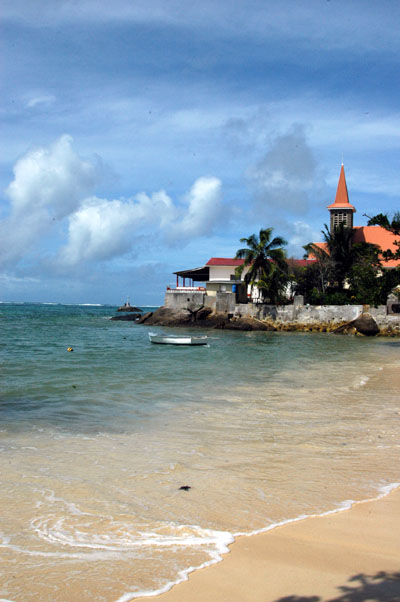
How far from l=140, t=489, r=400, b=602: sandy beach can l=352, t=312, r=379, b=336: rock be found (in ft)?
118

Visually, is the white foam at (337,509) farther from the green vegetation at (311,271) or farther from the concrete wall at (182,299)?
the concrete wall at (182,299)

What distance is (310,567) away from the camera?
360 centimetres

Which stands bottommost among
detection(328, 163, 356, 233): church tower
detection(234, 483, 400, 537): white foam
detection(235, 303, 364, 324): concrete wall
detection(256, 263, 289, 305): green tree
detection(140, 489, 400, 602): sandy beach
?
detection(234, 483, 400, 537): white foam

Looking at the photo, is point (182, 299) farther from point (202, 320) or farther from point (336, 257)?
point (336, 257)

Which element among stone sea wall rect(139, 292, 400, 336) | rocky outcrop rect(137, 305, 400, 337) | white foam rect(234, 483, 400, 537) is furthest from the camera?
stone sea wall rect(139, 292, 400, 336)

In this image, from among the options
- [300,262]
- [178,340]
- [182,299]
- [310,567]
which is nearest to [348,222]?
[300,262]

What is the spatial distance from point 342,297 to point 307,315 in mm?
3533

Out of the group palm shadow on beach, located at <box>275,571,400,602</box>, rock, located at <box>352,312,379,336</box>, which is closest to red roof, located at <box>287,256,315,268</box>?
rock, located at <box>352,312,379,336</box>

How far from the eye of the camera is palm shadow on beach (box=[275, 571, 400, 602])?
10.3 ft

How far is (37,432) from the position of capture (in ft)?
27.3

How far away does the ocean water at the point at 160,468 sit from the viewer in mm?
3898

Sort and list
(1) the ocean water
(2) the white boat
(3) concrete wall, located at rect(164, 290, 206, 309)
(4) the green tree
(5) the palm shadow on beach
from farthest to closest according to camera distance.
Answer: (3) concrete wall, located at rect(164, 290, 206, 309) → (4) the green tree → (2) the white boat → (1) the ocean water → (5) the palm shadow on beach

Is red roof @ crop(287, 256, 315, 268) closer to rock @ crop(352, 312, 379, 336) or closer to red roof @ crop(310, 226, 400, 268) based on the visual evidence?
red roof @ crop(310, 226, 400, 268)

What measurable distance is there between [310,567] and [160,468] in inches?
123
